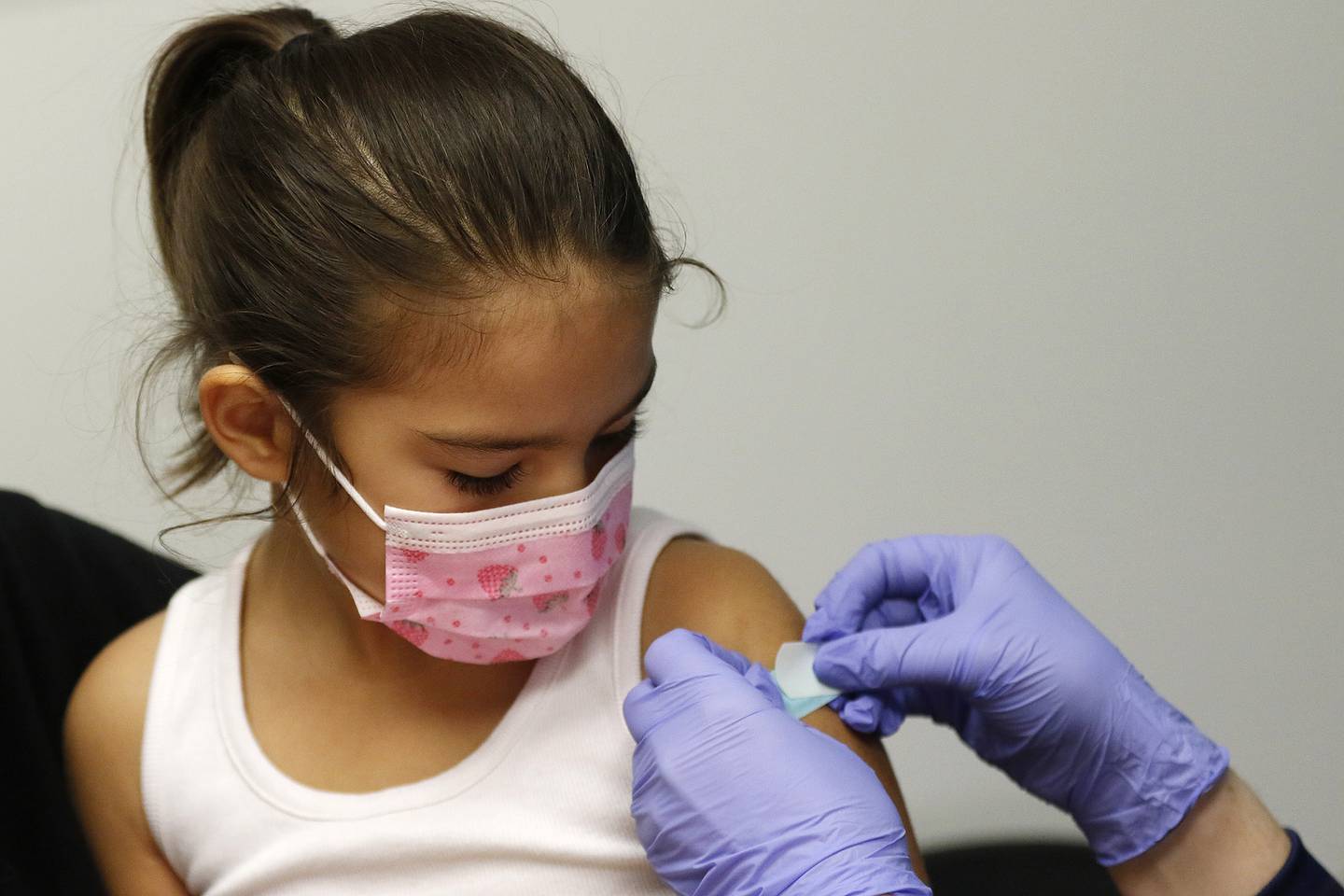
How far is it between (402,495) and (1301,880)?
0.93 metres

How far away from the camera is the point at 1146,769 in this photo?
1.29 metres

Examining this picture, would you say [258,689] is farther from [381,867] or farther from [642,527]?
[642,527]

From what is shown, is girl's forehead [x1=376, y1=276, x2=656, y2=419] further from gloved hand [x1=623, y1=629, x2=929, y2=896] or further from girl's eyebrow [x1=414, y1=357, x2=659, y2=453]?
gloved hand [x1=623, y1=629, x2=929, y2=896]

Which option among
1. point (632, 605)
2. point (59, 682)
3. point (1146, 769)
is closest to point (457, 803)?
point (632, 605)

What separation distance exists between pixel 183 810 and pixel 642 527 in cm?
56

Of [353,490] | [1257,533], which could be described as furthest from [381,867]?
[1257,533]

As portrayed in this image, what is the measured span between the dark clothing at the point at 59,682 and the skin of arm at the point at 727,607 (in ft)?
1.50

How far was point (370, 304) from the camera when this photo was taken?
1.09 meters

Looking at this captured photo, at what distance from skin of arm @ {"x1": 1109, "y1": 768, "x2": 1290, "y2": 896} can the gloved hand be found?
0.38m

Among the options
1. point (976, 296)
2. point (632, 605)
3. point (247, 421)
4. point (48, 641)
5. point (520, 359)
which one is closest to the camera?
point (520, 359)

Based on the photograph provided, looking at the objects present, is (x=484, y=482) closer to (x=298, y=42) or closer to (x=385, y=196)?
(x=385, y=196)

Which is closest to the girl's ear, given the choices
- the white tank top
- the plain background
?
the white tank top

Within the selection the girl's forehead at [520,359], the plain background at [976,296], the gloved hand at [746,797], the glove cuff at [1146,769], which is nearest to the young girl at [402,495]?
the girl's forehead at [520,359]

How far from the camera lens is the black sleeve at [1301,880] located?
1.24 metres
